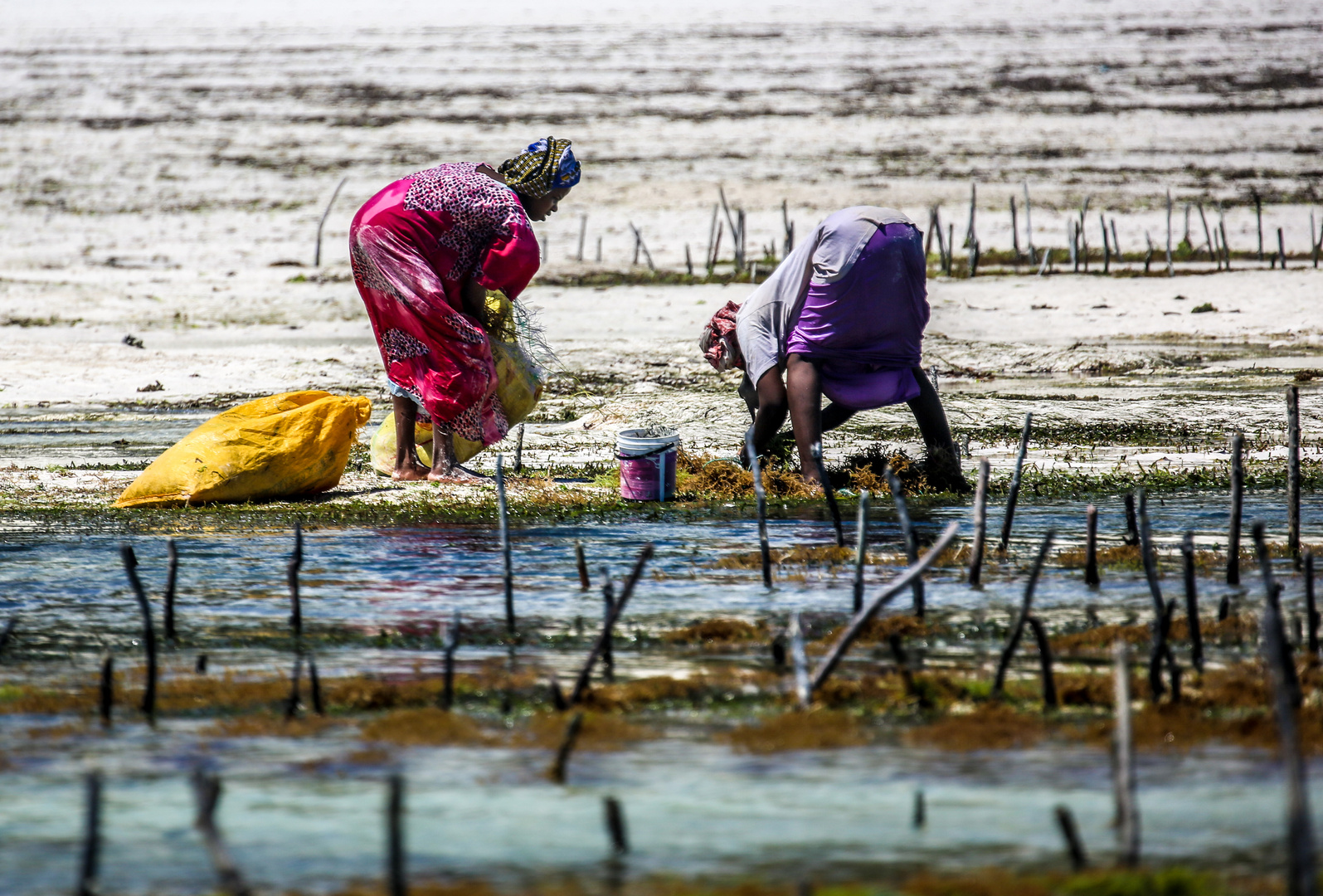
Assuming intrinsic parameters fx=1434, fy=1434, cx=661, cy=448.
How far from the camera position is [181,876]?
2289 millimetres

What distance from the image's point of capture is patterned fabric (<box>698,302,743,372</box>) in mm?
6492

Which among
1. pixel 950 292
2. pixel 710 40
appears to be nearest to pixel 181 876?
pixel 950 292

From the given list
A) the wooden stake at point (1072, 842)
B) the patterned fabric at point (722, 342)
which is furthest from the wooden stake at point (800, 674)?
the patterned fabric at point (722, 342)

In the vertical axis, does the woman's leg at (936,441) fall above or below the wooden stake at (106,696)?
above

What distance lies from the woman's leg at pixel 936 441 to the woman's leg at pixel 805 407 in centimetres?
44

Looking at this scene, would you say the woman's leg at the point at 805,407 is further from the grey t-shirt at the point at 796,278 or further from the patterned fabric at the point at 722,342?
the patterned fabric at the point at 722,342

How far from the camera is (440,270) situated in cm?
628

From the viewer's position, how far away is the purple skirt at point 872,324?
19.6ft

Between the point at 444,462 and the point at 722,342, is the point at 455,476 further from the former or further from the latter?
the point at 722,342

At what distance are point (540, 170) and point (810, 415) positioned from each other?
1.60m

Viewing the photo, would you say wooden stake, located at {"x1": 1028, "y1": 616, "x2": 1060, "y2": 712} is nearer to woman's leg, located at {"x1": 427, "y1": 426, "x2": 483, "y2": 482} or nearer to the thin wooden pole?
the thin wooden pole

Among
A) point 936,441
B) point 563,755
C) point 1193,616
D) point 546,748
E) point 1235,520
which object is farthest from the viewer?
point 936,441

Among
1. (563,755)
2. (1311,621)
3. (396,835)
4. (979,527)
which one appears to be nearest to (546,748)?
(563,755)

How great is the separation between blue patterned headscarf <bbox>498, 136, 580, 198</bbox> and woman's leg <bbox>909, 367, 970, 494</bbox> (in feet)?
5.79
